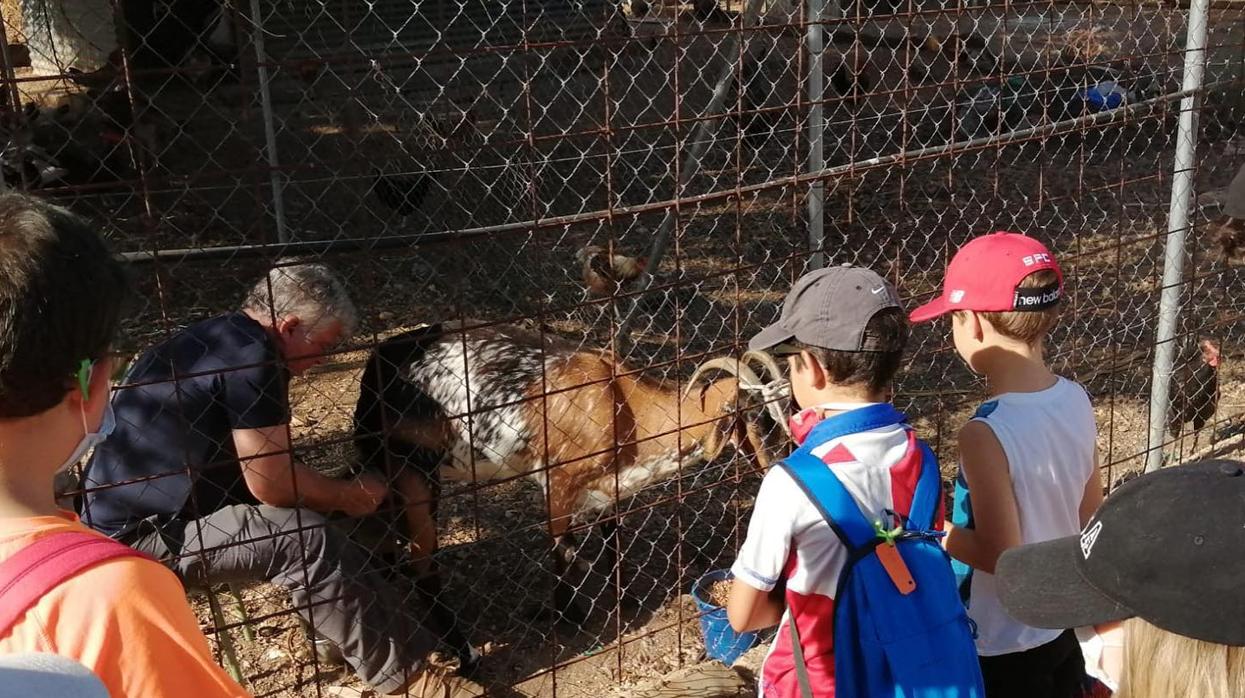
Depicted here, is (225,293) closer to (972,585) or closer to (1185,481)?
(972,585)

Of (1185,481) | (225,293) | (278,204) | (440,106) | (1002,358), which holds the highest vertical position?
(440,106)

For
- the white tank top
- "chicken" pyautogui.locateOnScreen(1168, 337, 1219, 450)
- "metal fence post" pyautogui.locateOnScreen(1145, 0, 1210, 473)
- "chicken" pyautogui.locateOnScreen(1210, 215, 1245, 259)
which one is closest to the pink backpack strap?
the white tank top

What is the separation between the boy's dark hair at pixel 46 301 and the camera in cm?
148

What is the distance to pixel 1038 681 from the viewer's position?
2.98 meters

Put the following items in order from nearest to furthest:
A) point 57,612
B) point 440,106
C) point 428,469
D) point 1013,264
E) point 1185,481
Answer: point 57,612
point 1185,481
point 1013,264
point 428,469
point 440,106

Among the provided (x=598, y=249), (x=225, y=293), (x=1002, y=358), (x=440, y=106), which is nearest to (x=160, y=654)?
(x=1002, y=358)

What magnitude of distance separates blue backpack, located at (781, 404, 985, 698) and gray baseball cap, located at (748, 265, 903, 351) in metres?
0.19

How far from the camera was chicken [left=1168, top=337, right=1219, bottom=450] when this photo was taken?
5.89 metres

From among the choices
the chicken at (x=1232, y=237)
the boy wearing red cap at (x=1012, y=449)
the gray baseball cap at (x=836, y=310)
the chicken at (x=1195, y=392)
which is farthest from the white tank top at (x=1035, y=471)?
the chicken at (x=1195, y=392)

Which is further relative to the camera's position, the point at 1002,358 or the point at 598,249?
the point at 598,249

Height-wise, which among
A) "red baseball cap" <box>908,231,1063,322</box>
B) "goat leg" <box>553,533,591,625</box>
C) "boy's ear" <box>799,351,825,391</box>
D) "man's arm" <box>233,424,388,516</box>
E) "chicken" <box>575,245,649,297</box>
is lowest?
"goat leg" <box>553,533,591,625</box>

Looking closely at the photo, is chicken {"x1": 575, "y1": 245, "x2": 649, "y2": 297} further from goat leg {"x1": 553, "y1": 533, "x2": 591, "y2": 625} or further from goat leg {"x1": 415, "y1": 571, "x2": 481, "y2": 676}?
goat leg {"x1": 415, "y1": 571, "x2": 481, "y2": 676}

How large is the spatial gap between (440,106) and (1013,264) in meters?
8.51

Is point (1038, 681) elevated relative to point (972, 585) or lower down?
lower down
